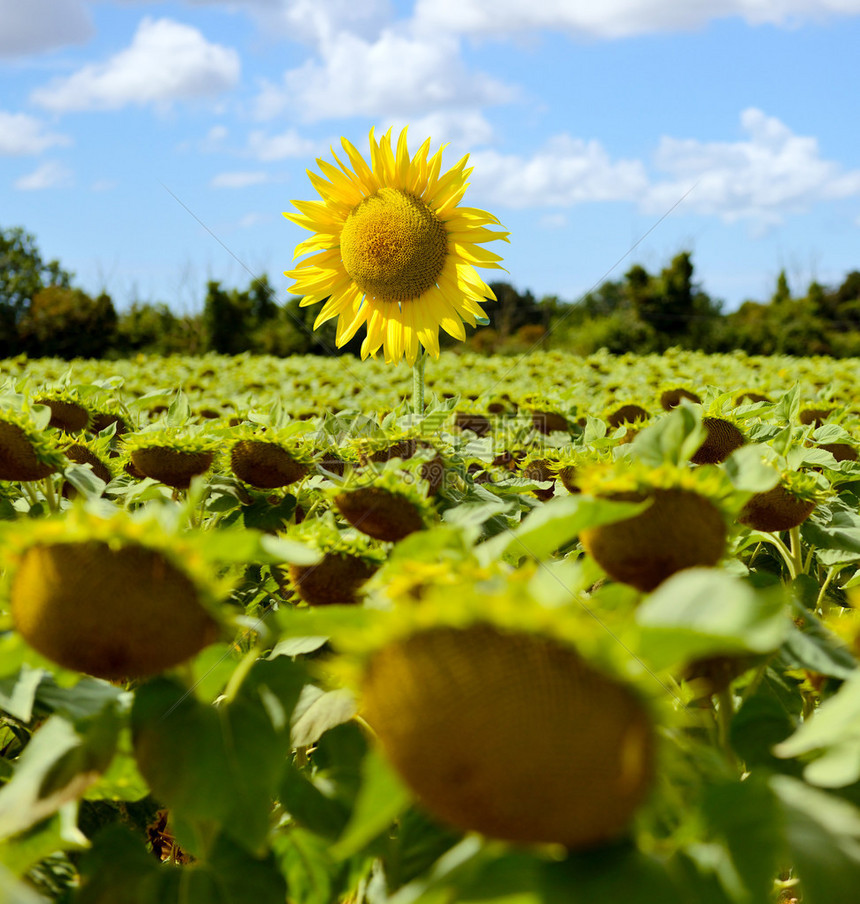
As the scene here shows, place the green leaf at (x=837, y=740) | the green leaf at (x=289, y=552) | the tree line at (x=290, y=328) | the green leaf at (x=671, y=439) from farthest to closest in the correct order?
the tree line at (x=290, y=328), the green leaf at (x=671, y=439), the green leaf at (x=289, y=552), the green leaf at (x=837, y=740)

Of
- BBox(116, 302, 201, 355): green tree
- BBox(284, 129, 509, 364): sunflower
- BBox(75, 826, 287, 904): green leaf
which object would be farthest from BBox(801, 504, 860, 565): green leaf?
BBox(116, 302, 201, 355): green tree

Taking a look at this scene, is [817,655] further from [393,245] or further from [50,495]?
[393,245]

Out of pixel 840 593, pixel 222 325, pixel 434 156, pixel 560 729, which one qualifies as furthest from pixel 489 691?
pixel 222 325

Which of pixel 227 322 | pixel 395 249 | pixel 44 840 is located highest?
pixel 227 322

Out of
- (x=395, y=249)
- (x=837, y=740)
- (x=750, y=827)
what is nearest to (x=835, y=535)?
(x=837, y=740)

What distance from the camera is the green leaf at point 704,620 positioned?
2.34 feet

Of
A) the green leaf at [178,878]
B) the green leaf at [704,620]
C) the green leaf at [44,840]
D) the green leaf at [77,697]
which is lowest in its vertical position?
the green leaf at [178,878]

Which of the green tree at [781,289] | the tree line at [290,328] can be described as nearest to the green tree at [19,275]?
the tree line at [290,328]

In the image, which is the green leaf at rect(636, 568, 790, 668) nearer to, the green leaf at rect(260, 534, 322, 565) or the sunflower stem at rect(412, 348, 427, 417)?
the green leaf at rect(260, 534, 322, 565)

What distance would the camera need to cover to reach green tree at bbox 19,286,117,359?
124 feet

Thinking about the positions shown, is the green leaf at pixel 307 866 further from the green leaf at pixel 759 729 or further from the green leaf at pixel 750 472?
the green leaf at pixel 750 472

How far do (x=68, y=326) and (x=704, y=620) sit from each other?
41372 millimetres

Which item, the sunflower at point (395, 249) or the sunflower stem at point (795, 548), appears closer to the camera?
the sunflower stem at point (795, 548)

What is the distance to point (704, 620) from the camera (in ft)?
2.51
